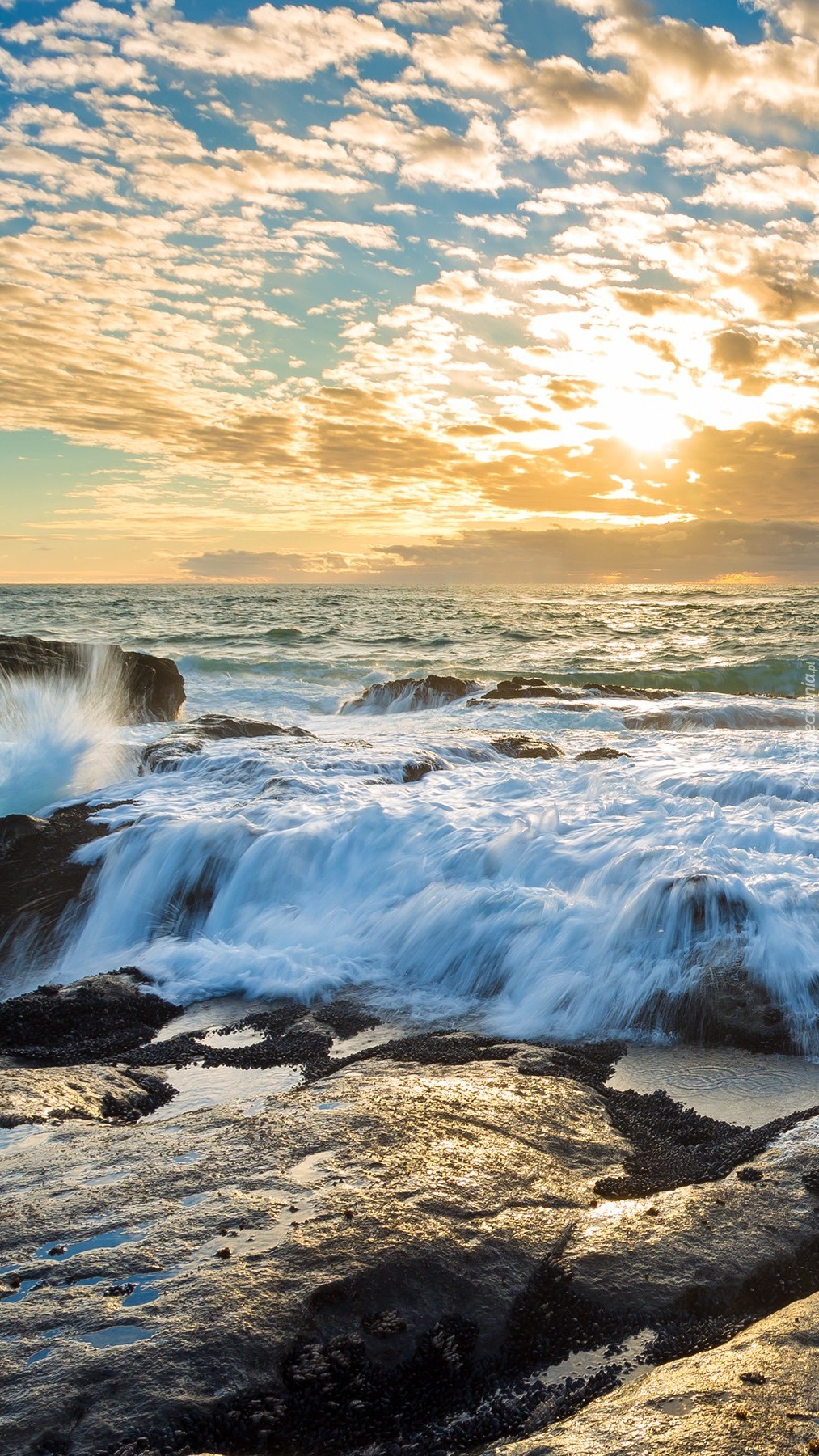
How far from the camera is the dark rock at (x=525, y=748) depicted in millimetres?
13234

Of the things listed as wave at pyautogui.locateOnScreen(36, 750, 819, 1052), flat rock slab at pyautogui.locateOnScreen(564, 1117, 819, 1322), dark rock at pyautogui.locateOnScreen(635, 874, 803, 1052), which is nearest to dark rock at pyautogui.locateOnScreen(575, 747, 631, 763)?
wave at pyautogui.locateOnScreen(36, 750, 819, 1052)

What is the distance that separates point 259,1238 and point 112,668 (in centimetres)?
1594

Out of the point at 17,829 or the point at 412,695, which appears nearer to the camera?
the point at 17,829

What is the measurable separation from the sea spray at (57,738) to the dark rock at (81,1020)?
5.47 m

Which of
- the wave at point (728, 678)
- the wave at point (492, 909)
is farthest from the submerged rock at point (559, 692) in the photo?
the wave at point (492, 909)

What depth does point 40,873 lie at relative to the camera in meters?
8.61

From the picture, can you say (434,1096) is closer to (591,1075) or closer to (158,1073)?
(591,1075)

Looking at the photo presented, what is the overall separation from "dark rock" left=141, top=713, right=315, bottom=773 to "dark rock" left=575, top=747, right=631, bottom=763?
436cm

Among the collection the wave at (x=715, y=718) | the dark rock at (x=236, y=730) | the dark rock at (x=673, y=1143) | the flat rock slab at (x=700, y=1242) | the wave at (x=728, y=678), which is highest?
the wave at (x=728, y=678)

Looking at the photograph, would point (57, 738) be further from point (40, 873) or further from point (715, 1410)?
point (715, 1410)

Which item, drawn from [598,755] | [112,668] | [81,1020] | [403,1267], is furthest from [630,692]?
[403,1267]

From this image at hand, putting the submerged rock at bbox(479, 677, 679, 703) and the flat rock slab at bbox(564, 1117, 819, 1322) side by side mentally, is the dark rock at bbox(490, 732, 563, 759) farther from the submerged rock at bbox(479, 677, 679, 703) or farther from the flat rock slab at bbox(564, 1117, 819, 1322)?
the flat rock slab at bbox(564, 1117, 819, 1322)

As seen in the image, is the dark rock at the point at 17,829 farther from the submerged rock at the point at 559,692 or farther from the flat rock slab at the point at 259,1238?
the submerged rock at the point at 559,692

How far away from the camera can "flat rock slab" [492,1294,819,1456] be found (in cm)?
226
